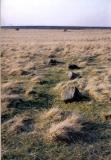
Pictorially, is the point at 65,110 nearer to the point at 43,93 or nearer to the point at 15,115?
the point at 15,115

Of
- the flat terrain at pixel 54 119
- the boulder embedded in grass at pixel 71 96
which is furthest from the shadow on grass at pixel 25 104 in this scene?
the boulder embedded in grass at pixel 71 96

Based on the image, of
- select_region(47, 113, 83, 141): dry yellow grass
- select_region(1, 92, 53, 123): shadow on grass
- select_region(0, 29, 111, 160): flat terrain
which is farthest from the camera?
select_region(1, 92, 53, 123): shadow on grass

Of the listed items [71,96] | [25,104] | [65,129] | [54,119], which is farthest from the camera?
[71,96]

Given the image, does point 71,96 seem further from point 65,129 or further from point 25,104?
point 65,129

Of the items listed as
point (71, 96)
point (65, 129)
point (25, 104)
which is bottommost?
point (25, 104)

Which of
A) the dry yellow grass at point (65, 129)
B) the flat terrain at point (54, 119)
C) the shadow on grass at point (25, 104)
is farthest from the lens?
the shadow on grass at point (25, 104)

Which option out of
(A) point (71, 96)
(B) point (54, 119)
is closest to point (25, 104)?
(A) point (71, 96)

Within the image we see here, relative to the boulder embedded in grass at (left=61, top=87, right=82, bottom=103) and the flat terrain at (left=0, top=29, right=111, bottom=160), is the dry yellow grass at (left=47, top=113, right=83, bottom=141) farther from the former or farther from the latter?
the boulder embedded in grass at (left=61, top=87, right=82, bottom=103)

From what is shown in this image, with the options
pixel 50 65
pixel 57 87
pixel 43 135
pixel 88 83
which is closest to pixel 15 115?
pixel 43 135

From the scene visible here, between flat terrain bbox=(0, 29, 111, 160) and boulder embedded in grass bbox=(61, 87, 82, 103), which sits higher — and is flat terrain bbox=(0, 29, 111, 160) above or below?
below

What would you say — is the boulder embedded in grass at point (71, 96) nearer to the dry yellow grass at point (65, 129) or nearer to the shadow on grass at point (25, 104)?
the shadow on grass at point (25, 104)

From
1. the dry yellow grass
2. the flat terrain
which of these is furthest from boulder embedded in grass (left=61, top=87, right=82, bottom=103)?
the dry yellow grass

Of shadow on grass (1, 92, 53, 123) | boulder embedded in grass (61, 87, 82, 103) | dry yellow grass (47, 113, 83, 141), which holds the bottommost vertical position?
shadow on grass (1, 92, 53, 123)

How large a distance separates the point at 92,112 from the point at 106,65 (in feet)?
35.6
